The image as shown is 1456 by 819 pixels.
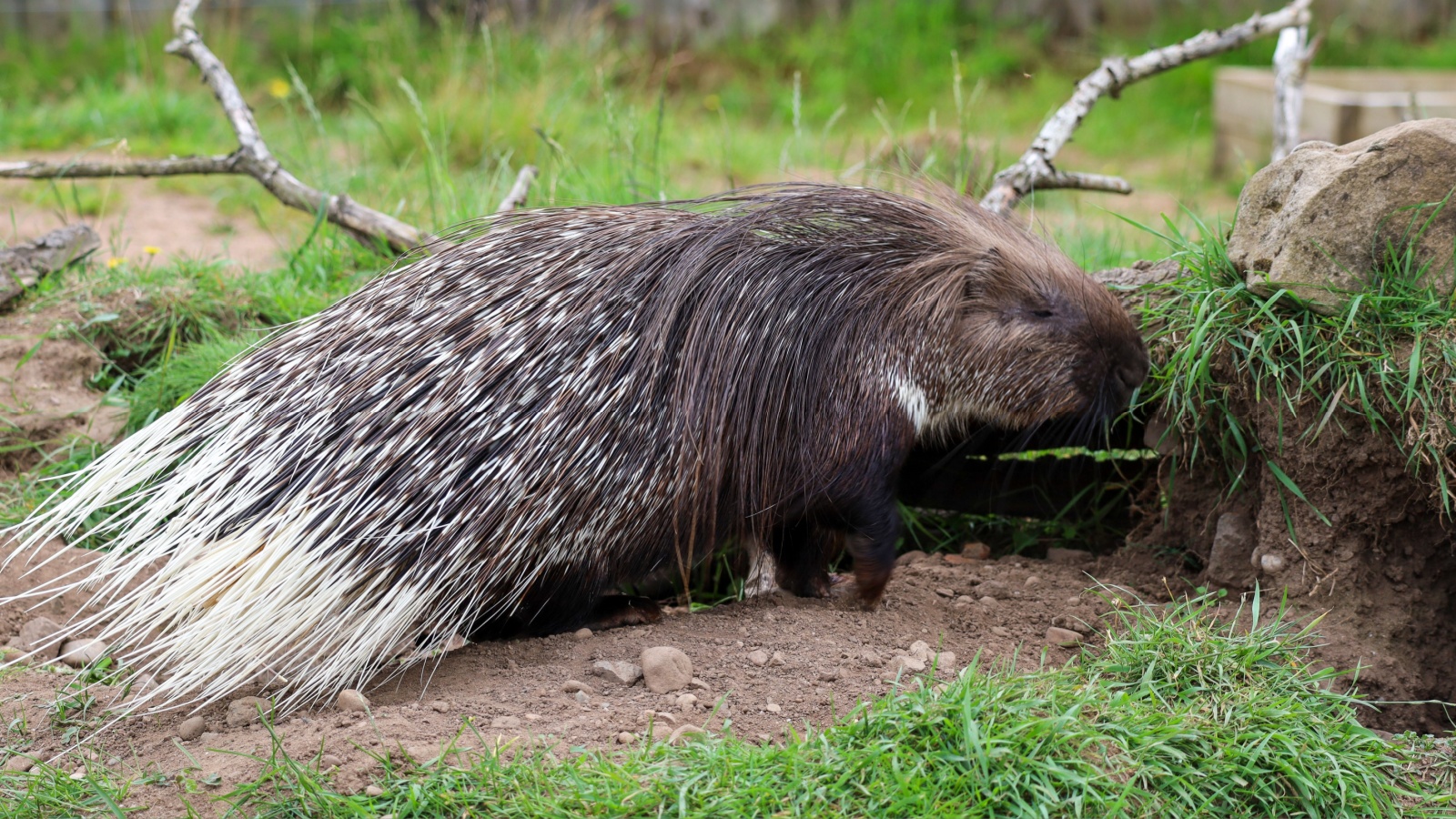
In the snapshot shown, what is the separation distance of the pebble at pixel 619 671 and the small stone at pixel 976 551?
1186 millimetres

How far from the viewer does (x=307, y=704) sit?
2.24 m

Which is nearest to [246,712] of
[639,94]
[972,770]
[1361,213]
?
[972,770]

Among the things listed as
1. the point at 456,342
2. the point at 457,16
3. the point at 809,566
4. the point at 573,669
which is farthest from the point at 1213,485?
the point at 457,16

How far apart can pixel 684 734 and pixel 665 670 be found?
0.21 meters

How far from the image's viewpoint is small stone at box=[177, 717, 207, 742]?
6.99ft

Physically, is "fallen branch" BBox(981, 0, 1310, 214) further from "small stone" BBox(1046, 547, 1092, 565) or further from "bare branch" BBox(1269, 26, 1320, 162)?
"small stone" BBox(1046, 547, 1092, 565)

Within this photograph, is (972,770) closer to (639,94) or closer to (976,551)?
(976,551)

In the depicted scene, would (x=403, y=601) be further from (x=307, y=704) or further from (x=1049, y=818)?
(x=1049, y=818)

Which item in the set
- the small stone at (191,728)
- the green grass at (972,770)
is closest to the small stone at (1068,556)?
the green grass at (972,770)

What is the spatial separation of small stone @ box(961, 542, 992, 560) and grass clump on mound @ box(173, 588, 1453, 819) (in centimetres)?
97

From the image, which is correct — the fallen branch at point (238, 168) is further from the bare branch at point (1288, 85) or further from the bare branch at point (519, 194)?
A: the bare branch at point (1288, 85)

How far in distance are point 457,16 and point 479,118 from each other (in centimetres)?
248

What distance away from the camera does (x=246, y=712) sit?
7.08 feet

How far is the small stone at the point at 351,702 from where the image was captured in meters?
2.11
